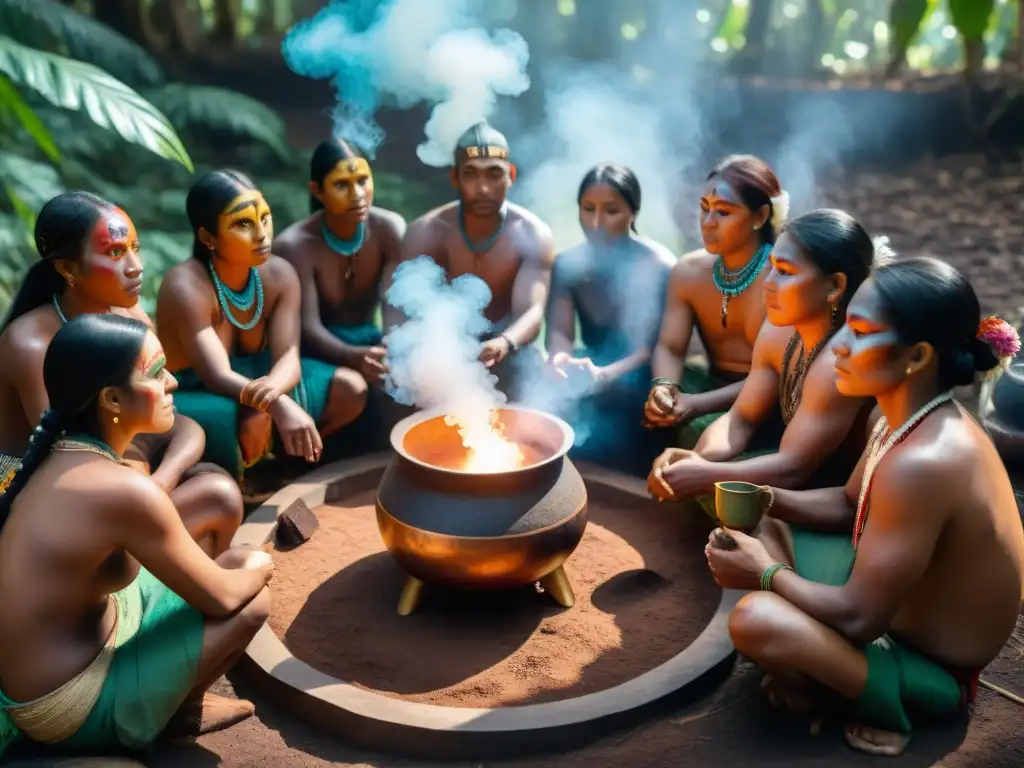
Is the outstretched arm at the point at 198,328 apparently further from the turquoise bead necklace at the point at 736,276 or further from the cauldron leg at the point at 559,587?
the turquoise bead necklace at the point at 736,276

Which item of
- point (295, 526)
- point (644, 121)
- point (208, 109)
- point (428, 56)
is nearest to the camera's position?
point (295, 526)

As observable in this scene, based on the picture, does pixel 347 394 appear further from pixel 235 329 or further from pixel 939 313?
pixel 939 313

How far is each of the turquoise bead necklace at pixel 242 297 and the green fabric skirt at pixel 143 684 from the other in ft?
6.62

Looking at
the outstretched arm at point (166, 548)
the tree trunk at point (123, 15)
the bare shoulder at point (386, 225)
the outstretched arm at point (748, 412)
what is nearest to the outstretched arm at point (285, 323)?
the bare shoulder at point (386, 225)

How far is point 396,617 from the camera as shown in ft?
13.6

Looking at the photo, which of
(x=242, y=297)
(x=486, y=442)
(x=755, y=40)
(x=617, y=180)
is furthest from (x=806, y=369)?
(x=755, y=40)

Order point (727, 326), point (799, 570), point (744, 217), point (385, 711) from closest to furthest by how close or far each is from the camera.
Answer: point (385, 711) < point (799, 570) < point (744, 217) < point (727, 326)

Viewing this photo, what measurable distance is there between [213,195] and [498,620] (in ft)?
7.94

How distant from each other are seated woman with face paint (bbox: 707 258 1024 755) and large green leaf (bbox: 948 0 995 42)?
26.3 feet

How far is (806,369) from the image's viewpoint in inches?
156

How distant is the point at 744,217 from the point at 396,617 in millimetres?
2489

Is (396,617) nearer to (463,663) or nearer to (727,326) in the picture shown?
(463,663)

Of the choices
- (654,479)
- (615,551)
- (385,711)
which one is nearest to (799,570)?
(654,479)

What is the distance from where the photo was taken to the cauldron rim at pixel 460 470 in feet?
12.4
